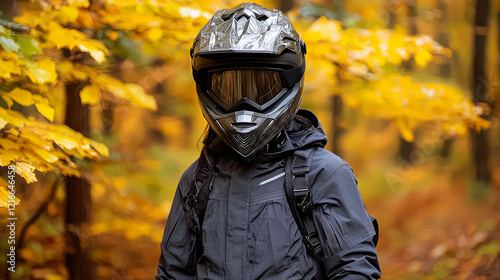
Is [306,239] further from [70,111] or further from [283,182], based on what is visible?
[70,111]

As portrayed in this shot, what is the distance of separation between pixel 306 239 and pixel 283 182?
309 mm

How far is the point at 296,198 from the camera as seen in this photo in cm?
223

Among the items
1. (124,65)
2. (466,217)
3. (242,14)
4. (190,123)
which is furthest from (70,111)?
(190,123)

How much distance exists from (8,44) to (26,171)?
0.80m

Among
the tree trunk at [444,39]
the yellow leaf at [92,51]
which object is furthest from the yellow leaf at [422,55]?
the tree trunk at [444,39]

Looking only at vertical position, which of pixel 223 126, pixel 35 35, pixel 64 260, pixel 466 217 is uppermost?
pixel 35 35

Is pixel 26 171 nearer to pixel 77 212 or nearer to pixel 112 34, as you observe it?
pixel 112 34

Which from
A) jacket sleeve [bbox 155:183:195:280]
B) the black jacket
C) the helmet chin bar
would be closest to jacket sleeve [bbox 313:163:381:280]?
the black jacket

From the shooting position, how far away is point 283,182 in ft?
7.64

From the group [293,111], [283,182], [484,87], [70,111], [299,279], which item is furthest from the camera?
[484,87]

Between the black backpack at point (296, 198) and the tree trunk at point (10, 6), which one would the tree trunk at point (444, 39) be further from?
the black backpack at point (296, 198)

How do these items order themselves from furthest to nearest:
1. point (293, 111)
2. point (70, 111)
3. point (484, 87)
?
point (484, 87)
point (70, 111)
point (293, 111)

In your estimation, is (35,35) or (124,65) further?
(124,65)

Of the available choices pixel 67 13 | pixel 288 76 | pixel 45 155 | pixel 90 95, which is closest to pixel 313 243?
pixel 288 76
